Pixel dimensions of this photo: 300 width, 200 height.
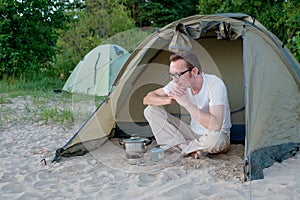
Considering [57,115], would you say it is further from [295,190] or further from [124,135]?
[295,190]

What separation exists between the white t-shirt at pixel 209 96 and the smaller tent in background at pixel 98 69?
4383 mm

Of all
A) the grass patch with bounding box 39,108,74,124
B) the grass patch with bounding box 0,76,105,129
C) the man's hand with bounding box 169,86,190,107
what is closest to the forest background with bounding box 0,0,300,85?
the grass patch with bounding box 0,76,105,129

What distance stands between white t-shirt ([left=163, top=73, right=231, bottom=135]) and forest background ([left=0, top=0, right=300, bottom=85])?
346 cm

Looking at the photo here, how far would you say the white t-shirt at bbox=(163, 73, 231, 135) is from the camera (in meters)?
3.12

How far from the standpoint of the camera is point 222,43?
4.07 meters

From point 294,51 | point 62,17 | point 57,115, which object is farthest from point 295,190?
point 62,17

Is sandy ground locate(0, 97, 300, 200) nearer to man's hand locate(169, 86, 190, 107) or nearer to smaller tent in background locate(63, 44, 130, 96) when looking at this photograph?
man's hand locate(169, 86, 190, 107)

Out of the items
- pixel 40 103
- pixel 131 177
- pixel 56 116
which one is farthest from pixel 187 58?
pixel 40 103

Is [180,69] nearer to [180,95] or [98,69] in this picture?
[180,95]

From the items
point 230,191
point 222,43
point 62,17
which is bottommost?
point 230,191

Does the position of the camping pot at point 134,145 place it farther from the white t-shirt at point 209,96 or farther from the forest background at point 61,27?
the forest background at point 61,27

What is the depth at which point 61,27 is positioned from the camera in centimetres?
938

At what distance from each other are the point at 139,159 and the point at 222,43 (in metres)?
1.51

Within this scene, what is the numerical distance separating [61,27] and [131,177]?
7083 mm
